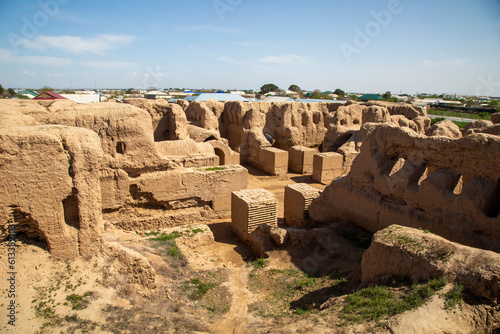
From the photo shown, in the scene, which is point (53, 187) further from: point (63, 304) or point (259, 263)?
Answer: point (259, 263)

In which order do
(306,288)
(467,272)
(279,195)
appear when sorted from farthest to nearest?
(279,195), (306,288), (467,272)

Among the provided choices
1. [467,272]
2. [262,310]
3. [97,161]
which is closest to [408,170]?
[467,272]

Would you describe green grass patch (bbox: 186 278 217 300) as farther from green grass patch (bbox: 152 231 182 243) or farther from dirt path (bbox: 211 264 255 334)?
green grass patch (bbox: 152 231 182 243)

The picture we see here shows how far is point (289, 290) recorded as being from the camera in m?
5.67

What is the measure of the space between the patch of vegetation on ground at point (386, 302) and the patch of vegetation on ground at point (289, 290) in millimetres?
929

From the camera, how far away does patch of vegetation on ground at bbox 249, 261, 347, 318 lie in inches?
201

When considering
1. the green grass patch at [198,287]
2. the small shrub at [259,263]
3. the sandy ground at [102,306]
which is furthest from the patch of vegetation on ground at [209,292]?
the small shrub at [259,263]

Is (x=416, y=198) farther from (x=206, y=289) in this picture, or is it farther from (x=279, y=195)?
(x=279, y=195)

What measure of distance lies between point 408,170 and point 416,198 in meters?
0.59

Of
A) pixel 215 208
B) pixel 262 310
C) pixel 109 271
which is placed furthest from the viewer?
pixel 215 208

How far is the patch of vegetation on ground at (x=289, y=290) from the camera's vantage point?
5.11 meters

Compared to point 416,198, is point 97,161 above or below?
above

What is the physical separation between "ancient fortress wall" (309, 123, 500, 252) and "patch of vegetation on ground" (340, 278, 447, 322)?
2056 mm

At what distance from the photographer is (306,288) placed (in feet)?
18.6
